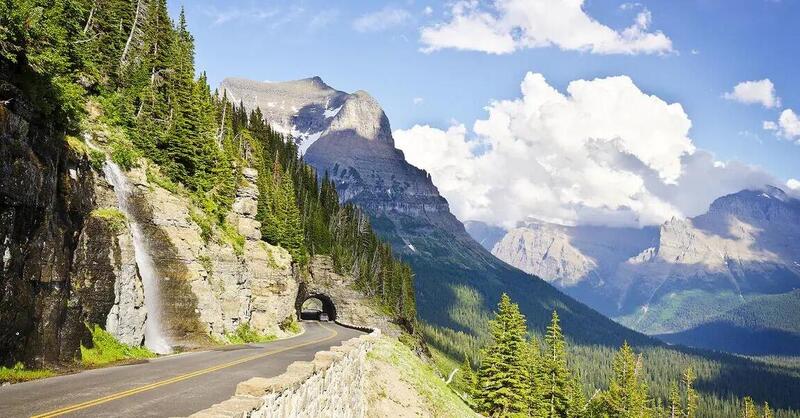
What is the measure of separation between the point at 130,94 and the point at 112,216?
2064 cm

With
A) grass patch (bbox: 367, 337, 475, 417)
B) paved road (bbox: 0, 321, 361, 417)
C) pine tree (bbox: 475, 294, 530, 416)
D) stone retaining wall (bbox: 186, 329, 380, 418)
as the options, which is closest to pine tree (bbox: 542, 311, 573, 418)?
pine tree (bbox: 475, 294, 530, 416)

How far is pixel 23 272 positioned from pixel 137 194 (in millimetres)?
14422

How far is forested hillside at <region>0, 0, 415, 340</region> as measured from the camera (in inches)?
853

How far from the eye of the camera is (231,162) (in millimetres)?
58188

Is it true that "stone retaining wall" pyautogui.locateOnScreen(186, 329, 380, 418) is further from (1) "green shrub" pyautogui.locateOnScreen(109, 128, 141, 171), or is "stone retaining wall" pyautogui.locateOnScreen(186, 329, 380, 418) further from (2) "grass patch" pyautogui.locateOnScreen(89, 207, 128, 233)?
(1) "green shrub" pyautogui.locateOnScreen(109, 128, 141, 171)

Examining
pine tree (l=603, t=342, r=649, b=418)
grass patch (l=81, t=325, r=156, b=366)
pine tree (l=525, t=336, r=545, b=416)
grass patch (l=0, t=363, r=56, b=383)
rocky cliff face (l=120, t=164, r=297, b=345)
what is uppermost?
rocky cliff face (l=120, t=164, r=297, b=345)

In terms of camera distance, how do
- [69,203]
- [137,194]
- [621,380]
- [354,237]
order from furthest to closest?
[354,237], [621,380], [137,194], [69,203]

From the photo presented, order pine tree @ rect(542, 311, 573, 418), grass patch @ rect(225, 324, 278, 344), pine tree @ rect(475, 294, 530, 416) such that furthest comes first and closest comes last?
pine tree @ rect(542, 311, 573, 418) → pine tree @ rect(475, 294, 530, 416) → grass patch @ rect(225, 324, 278, 344)

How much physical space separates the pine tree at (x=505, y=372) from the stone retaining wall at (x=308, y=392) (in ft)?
108

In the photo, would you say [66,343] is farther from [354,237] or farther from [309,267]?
[354,237]

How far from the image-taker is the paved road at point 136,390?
13.2m

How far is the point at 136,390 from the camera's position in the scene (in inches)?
629

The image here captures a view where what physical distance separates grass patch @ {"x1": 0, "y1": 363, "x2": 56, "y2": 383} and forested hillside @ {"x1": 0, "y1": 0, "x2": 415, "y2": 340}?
877 cm

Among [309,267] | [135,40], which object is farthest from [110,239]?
[309,267]
